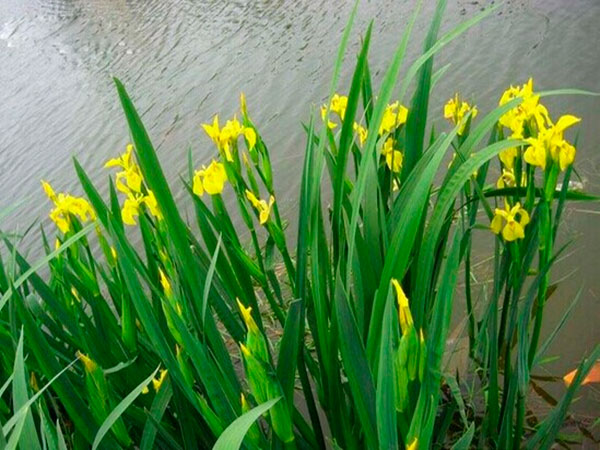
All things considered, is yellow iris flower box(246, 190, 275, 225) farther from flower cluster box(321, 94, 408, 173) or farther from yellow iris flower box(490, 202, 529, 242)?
yellow iris flower box(490, 202, 529, 242)

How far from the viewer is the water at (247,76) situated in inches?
89.7

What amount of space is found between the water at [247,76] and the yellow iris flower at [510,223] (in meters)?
0.58

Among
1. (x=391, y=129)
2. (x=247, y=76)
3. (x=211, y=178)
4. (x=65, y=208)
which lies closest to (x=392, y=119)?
(x=391, y=129)

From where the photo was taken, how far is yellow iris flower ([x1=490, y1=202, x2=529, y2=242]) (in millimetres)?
930

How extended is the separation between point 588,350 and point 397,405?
79 cm

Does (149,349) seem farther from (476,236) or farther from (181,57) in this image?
(181,57)

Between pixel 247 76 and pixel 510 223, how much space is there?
2.52 m

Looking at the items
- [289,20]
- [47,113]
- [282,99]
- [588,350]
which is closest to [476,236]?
[588,350]

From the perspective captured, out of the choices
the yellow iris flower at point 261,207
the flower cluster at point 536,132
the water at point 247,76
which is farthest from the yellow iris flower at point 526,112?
the water at point 247,76

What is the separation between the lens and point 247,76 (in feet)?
10.8

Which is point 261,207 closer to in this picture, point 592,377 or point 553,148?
point 553,148

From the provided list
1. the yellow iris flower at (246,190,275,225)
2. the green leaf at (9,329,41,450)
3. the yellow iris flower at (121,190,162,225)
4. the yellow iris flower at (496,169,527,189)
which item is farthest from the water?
the green leaf at (9,329,41,450)

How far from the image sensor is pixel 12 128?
358 cm

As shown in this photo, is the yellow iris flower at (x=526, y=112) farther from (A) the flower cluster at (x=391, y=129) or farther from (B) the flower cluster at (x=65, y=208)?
(B) the flower cluster at (x=65, y=208)
